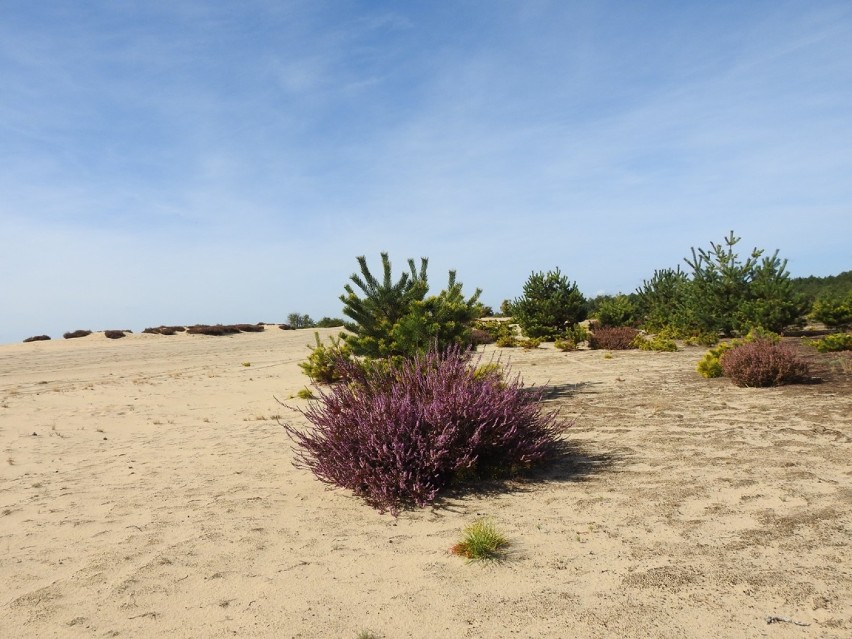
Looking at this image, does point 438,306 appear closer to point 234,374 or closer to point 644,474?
point 644,474

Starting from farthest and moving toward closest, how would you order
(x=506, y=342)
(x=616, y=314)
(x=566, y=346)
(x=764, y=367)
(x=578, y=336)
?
(x=616, y=314) → (x=506, y=342) → (x=578, y=336) → (x=566, y=346) → (x=764, y=367)

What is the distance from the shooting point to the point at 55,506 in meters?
4.95

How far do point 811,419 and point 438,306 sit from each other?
17.0ft

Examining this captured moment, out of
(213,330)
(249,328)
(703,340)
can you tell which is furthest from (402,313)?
(249,328)

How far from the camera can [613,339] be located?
59.9ft

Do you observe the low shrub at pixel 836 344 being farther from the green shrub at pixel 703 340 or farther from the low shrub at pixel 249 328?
the low shrub at pixel 249 328

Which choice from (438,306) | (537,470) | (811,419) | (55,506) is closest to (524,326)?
(438,306)

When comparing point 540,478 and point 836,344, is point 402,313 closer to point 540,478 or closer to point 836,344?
point 540,478

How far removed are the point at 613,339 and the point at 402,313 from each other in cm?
1077

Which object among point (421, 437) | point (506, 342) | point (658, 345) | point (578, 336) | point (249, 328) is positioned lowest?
point (421, 437)

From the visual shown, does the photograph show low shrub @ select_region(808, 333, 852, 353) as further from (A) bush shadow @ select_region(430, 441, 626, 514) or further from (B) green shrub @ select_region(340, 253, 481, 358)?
(A) bush shadow @ select_region(430, 441, 626, 514)

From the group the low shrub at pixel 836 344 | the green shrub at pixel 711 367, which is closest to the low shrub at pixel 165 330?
the green shrub at pixel 711 367

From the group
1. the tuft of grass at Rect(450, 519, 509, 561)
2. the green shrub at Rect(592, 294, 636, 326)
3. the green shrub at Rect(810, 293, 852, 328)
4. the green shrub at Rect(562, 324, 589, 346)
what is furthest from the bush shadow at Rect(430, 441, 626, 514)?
the green shrub at Rect(592, 294, 636, 326)

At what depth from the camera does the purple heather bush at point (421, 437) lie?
4652 millimetres
